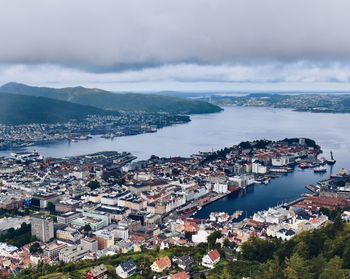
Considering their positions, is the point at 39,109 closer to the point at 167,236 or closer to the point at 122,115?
the point at 122,115

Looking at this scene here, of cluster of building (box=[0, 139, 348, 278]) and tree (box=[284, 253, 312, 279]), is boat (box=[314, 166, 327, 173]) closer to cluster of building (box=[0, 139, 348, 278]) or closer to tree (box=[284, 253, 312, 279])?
cluster of building (box=[0, 139, 348, 278])

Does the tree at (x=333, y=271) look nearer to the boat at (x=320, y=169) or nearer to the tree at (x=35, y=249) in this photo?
the tree at (x=35, y=249)

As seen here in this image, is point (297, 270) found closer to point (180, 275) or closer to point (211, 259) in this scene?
point (180, 275)

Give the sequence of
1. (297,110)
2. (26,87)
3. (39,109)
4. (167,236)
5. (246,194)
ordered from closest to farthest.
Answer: (167,236) < (246,194) < (39,109) < (297,110) < (26,87)

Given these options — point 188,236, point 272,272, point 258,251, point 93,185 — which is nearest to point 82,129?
point 93,185

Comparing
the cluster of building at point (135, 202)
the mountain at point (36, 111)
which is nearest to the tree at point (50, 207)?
the cluster of building at point (135, 202)

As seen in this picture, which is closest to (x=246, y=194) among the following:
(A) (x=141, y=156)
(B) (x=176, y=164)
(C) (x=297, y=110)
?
(B) (x=176, y=164)

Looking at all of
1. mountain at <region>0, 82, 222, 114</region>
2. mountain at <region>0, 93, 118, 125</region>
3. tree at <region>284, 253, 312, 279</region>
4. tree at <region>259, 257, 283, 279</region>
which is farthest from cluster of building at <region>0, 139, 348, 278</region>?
mountain at <region>0, 82, 222, 114</region>
